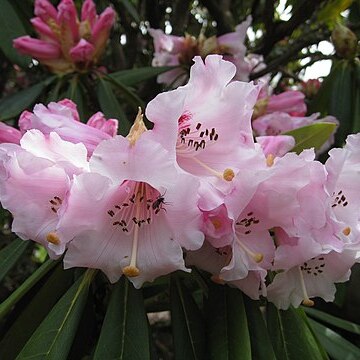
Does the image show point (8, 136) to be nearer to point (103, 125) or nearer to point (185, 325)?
point (103, 125)

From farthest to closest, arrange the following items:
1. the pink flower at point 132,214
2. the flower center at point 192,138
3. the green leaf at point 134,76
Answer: the green leaf at point 134,76 → the flower center at point 192,138 → the pink flower at point 132,214

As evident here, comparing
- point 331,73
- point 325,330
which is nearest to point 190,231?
point 325,330

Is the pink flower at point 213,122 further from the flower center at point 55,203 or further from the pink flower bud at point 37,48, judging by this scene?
the pink flower bud at point 37,48

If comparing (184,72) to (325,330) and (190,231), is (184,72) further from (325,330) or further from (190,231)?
(190,231)

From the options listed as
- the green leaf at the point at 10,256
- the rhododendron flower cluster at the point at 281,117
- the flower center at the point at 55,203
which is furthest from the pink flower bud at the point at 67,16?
the flower center at the point at 55,203

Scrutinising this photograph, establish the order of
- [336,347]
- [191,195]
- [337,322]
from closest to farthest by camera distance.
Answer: [191,195] → [336,347] → [337,322]

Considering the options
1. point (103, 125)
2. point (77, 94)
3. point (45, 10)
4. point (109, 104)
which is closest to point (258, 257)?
point (103, 125)
